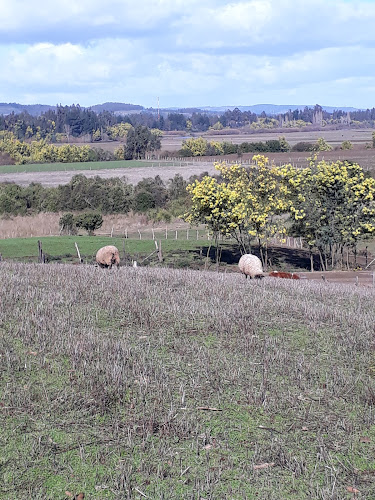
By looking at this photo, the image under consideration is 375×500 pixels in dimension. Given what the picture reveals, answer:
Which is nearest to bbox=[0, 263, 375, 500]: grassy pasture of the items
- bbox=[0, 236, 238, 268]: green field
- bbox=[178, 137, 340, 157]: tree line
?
bbox=[0, 236, 238, 268]: green field

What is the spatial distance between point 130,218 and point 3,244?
25782 mm

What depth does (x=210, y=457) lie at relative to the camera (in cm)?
761

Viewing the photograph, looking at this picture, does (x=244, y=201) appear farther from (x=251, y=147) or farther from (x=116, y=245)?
(x=251, y=147)

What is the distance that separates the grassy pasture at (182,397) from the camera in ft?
23.5

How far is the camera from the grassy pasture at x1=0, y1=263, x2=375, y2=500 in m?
7.16

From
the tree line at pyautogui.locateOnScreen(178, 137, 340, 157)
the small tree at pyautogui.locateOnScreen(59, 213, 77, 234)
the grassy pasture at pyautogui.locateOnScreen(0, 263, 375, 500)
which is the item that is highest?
the grassy pasture at pyautogui.locateOnScreen(0, 263, 375, 500)

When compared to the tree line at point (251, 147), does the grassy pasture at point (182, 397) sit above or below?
above

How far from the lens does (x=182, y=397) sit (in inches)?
352

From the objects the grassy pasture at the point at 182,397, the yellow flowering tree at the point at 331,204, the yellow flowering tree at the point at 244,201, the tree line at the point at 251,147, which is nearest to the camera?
the grassy pasture at the point at 182,397

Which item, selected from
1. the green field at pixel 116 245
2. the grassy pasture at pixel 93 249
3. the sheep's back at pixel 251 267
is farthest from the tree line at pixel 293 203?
the sheep's back at pixel 251 267

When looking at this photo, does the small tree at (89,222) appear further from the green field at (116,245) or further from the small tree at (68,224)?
the green field at (116,245)

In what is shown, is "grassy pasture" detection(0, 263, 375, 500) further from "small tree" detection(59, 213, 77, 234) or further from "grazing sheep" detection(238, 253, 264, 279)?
"small tree" detection(59, 213, 77, 234)

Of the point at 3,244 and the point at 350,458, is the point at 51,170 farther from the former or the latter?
the point at 350,458

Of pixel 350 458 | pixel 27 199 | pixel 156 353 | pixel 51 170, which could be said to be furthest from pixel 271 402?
pixel 51 170
